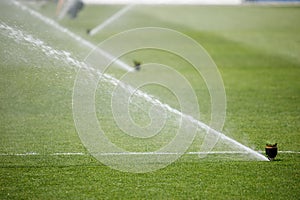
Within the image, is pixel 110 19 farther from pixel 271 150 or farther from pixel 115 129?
pixel 271 150

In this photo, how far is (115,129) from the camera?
7301 mm

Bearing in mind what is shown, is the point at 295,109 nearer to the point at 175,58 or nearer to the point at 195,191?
the point at 195,191

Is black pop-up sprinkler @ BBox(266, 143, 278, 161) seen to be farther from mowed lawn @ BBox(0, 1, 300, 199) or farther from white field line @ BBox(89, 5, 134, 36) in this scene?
white field line @ BBox(89, 5, 134, 36)

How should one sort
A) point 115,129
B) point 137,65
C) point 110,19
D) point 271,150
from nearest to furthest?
point 271,150 → point 115,129 → point 137,65 → point 110,19

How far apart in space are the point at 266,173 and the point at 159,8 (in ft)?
64.9

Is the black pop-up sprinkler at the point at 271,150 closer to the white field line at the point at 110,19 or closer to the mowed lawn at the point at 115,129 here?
the mowed lawn at the point at 115,129

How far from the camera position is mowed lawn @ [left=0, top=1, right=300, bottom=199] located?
5.22m

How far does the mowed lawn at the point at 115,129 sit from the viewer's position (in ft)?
17.1

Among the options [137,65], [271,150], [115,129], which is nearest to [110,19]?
[137,65]

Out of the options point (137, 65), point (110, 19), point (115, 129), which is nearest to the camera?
point (115, 129)

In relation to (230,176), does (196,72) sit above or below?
below

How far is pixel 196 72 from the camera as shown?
1155 cm

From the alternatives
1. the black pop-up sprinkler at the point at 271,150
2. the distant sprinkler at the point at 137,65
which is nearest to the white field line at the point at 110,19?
the distant sprinkler at the point at 137,65

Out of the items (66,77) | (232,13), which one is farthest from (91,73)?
(232,13)
